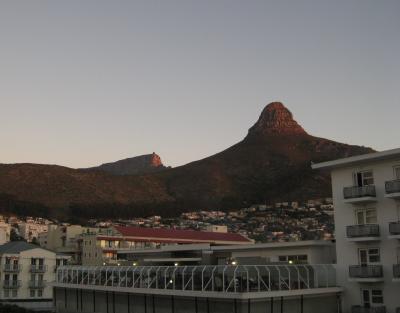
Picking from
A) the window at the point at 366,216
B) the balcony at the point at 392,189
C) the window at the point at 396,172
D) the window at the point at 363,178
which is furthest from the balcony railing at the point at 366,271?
the window at the point at 396,172

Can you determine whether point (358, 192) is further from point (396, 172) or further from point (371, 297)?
point (371, 297)

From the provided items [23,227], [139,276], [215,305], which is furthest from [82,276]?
[23,227]

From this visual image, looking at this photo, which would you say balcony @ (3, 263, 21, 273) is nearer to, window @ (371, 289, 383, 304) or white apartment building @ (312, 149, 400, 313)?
white apartment building @ (312, 149, 400, 313)

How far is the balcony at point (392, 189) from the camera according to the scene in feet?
133

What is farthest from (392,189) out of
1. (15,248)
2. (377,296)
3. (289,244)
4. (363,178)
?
(15,248)

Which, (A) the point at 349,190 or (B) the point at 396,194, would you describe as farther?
(A) the point at 349,190

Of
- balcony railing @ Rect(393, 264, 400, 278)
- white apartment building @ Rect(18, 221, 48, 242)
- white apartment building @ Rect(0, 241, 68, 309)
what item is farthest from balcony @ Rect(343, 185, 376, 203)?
white apartment building @ Rect(18, 221, 48, 242)

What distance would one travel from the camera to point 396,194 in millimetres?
40438

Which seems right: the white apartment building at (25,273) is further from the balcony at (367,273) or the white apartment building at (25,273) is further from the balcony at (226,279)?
the balcony at (367,273)

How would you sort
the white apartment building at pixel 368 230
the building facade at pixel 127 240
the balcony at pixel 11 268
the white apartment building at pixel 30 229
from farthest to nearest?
the white apartment building at pixel 30 229 < the building facade at pixel 127 240 < the balcony at pixel 11 268 < the white apartment building at pixel 368 230

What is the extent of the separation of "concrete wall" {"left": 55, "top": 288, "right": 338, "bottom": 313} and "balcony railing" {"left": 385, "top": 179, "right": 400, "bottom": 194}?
10346mm

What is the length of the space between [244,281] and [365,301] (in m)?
10.7

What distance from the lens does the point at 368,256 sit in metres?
43.6

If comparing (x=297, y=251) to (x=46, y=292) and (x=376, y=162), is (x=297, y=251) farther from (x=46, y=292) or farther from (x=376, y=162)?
(x=46, y=292)
